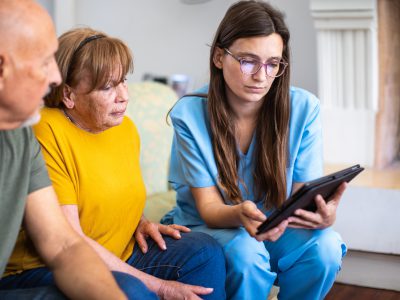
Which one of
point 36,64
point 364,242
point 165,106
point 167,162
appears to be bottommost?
point 364,242

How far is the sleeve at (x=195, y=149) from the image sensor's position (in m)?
1.78

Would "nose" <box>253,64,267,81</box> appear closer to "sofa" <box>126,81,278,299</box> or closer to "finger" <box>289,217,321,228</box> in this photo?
"finger" <box>289,217,321,228</box>

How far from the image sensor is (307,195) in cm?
149

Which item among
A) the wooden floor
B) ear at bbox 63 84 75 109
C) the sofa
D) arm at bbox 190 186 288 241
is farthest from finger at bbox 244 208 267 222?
the wooden floor

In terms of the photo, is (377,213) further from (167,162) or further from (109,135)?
(109,135)

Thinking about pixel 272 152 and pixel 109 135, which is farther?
pixel 272 152

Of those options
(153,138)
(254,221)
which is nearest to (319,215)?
(254,221)

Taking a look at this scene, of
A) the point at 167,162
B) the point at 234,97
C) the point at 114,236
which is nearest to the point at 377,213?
the point at 167,162

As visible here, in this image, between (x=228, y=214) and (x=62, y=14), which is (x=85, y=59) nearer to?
(x=228, y=214)

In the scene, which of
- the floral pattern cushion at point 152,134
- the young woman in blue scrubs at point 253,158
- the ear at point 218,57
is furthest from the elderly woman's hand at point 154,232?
the floral pattern cushion at point 152,134

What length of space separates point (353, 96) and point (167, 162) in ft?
2.71

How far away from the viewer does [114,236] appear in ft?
5.13

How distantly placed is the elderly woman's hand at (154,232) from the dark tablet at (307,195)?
22 cm

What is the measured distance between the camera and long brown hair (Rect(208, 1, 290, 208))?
177cm
